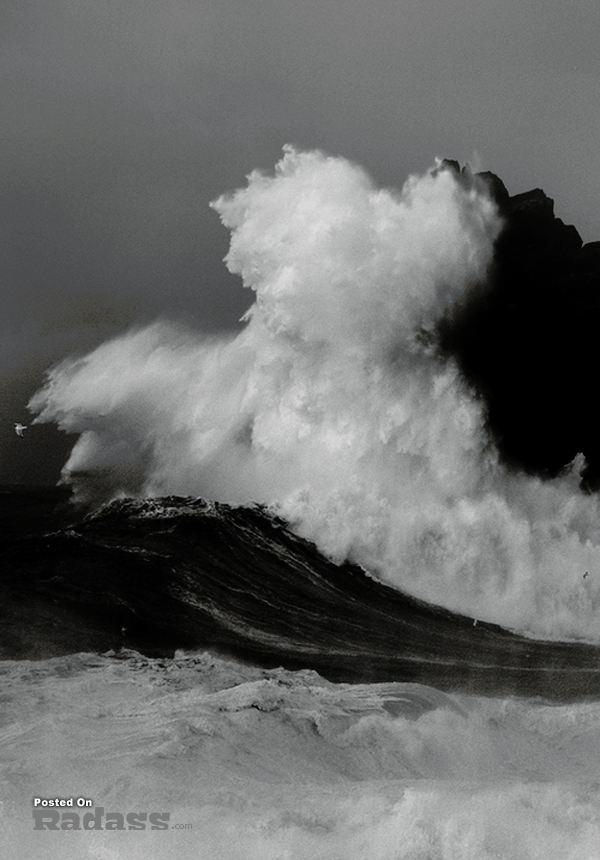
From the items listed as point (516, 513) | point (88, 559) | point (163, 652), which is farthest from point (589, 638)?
point (88, 559)

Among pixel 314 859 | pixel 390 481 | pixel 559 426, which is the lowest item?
pixel 314 859

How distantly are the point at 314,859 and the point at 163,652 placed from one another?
25.2 feet

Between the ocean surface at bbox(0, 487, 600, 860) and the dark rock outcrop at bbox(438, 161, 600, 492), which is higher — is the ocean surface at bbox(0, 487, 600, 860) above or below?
below

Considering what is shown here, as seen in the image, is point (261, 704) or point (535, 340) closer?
point (261, 704)

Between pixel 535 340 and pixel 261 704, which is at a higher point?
pixel 535 340

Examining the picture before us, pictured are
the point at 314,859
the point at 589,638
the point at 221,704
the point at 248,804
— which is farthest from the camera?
the point at 589,638

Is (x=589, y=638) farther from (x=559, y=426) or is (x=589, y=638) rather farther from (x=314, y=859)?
(x=314, y=859)

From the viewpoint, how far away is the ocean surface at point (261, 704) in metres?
7.63

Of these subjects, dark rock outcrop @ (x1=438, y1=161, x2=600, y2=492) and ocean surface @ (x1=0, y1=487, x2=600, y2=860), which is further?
dark rock outcrop @ (x1=438, y1=161, x2=600, y2=492)

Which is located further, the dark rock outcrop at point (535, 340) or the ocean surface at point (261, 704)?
the dark rock outcrop at point (535, 340)

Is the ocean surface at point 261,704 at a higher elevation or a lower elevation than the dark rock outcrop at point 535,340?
lower

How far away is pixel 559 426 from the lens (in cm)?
2441

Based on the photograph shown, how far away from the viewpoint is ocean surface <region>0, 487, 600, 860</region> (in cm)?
763

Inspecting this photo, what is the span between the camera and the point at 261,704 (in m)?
11.2
